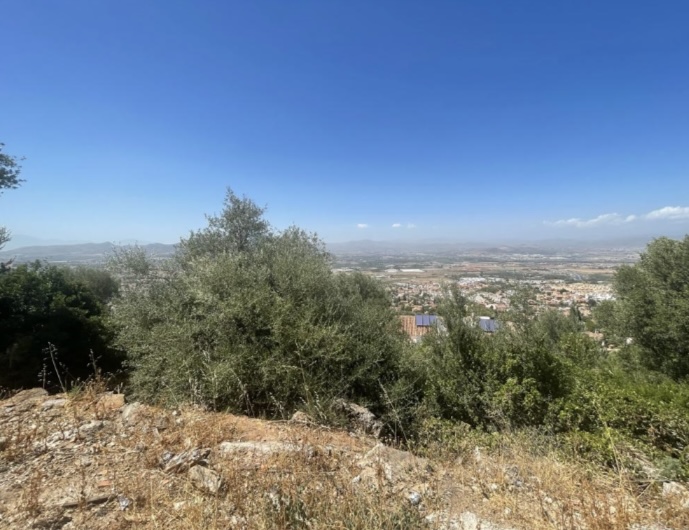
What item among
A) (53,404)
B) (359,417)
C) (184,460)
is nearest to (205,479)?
(184,460)

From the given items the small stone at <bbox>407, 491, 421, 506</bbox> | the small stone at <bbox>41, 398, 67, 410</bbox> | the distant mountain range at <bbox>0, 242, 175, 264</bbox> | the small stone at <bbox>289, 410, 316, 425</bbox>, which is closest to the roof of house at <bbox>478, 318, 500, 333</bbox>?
the small stone at <bbox>289, 410, 316, 425</bbox>

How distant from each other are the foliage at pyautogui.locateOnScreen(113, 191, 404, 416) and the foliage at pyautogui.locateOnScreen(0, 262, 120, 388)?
3137 mm

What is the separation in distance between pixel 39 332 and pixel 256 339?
9.56 metres

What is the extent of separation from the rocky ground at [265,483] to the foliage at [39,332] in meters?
7.60

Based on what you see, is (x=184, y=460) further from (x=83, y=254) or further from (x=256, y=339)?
(x=83, y=254)

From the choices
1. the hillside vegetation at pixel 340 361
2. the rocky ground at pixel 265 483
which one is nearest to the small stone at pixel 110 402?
the rocky ground at pixel 265 483

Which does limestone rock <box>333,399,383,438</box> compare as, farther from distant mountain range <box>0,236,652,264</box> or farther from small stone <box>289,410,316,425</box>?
distant mountain range <box>0,236,652,264</box>

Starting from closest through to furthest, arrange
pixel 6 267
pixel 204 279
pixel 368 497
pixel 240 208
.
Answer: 1. pixel 368 497
2. pixel 204 279
3. pixel 6 267
4. pixel 240 208

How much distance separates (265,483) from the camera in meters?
2.75

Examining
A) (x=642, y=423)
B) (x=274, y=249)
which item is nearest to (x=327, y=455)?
(x=642, y=423)

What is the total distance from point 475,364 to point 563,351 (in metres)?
6.23

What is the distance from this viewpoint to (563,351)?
11.4 metres

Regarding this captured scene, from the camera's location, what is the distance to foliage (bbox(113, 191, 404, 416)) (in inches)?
248

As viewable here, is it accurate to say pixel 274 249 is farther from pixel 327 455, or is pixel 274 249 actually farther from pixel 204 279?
pixel 327 455
